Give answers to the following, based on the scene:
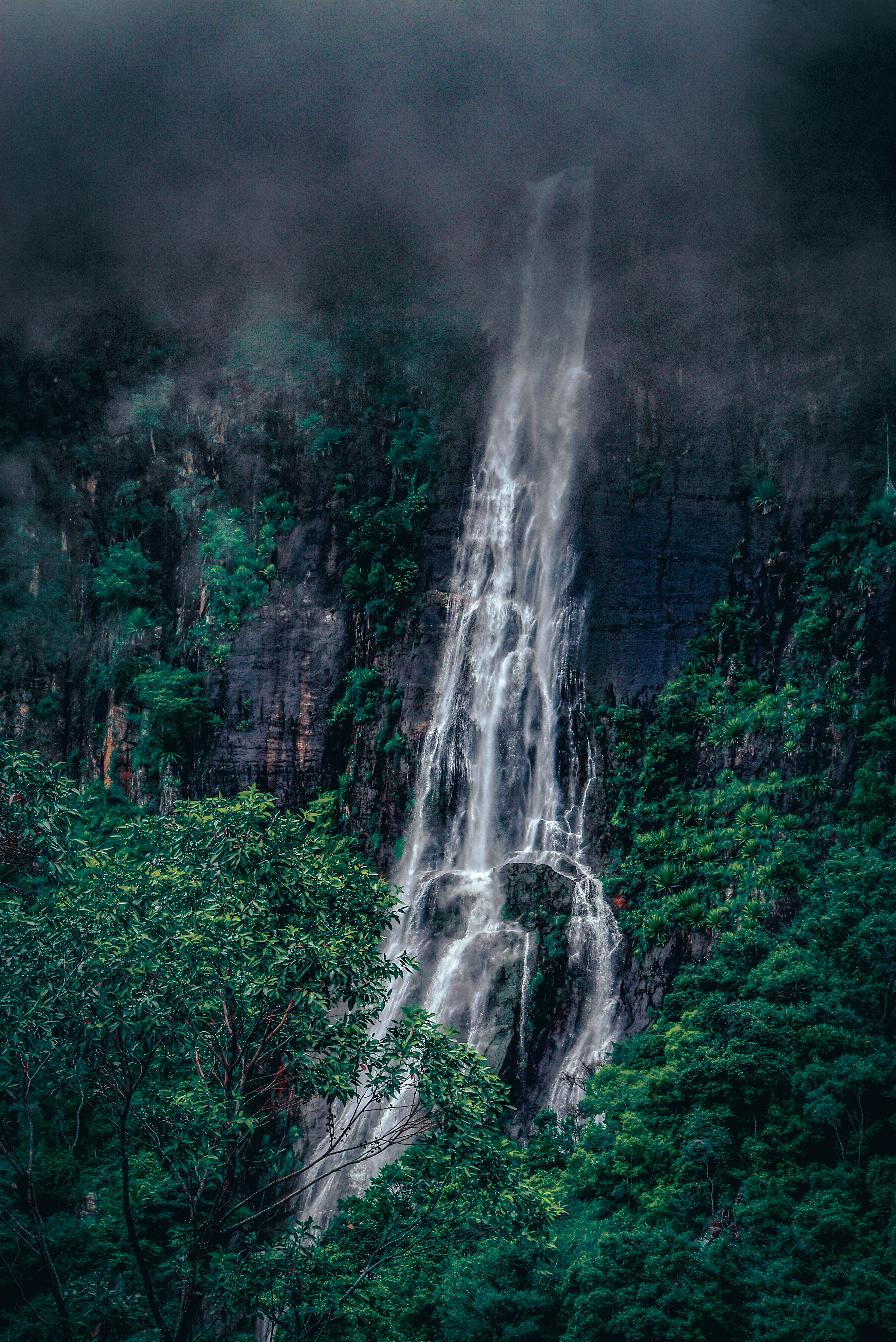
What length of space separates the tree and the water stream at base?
24.6 feet

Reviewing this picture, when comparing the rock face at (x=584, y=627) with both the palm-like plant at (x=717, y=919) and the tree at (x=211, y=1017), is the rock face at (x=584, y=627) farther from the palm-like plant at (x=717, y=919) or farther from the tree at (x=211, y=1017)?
the tree at (x=211, y=1017)

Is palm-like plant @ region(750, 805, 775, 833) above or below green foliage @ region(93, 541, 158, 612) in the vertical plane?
below

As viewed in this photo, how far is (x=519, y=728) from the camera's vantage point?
2009 centimetres

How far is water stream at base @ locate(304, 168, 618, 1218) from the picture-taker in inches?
675

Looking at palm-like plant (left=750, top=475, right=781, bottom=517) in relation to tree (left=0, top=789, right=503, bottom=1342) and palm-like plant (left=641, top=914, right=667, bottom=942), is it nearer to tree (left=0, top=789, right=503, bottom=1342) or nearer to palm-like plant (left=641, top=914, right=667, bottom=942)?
palm-like plant (left=641, top=914, right=667, bottom=942)

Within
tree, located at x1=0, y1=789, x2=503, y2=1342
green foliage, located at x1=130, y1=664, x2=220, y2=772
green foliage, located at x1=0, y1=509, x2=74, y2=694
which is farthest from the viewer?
green foliage, located at x1=0, y1=509, x2=74, y2=694

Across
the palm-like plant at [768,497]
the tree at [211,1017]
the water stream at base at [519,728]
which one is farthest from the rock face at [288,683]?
the tree at [211,1017]

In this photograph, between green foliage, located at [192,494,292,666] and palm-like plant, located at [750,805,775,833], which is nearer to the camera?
palm-like plant, located at [750,805,775,833]

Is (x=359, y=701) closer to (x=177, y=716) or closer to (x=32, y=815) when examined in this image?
(x=177, y=716)

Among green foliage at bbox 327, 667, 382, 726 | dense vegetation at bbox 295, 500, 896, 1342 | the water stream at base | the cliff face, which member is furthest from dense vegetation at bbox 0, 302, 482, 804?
dense vegetation at bbox 295, 500, 896, 1342

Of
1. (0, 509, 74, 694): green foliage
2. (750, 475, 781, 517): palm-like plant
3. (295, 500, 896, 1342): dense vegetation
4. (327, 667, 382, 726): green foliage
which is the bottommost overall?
(295, 500, 896, 1342): dense vegetation

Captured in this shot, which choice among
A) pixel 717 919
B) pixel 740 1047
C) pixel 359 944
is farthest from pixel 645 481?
pixel 359 944

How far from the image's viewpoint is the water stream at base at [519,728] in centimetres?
1714

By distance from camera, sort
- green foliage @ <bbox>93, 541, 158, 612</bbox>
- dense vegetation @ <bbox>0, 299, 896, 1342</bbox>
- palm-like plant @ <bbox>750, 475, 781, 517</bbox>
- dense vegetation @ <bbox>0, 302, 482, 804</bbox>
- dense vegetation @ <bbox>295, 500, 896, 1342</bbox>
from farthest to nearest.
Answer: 1. green foliage @ <bbox>93, 541, 158, 612</bbox>
2. dense vegetation @ <bbox>0, 302, 482, 804</bbox>
3. palm-like plant @ <bbox>750, 475, 781, 517</bbox>
4. dense vegetation @ <bbox>295, 500, 896, 1342</bbox>
5. dense vegetation @ <bbox>0, 299, 896, 1342</bbox>
